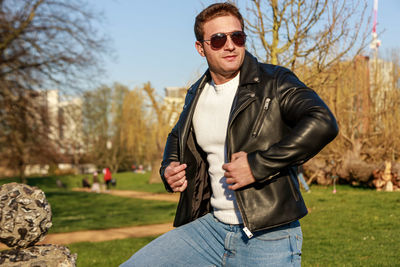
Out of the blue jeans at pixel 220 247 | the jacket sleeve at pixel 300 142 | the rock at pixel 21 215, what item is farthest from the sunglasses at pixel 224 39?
the rock at pixel 21 215

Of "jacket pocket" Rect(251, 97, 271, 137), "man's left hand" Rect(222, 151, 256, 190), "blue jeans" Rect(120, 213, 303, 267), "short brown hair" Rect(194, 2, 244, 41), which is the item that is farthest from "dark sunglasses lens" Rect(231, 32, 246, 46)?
"blue jeans" Rect(120, 213, 303, 267)

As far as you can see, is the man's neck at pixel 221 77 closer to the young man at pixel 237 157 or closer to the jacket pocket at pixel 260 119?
the young man at pixel 237 157

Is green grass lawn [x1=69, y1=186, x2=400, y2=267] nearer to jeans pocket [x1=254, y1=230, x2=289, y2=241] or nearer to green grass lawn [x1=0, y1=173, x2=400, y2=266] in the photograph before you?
green grass lawn [x1=0, y1=173, x2=400, y2=266]

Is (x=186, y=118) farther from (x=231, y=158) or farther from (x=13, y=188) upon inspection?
(x=13, y=188)

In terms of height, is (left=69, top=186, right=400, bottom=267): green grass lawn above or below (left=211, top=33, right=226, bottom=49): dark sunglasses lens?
below

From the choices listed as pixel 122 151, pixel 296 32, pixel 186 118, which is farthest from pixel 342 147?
pixel 122 151

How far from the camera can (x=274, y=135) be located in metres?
2.34

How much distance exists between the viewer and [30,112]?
15.9 meters

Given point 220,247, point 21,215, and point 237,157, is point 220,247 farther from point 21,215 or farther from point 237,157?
point 21,215

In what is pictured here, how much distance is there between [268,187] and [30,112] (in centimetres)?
1505

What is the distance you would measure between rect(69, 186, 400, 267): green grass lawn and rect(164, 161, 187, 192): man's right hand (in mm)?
4962

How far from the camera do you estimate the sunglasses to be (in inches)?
103

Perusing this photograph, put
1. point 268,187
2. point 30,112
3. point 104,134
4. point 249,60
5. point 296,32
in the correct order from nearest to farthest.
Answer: point 268,187, point 249,60, point 296,32, point 30,112, point 104,134

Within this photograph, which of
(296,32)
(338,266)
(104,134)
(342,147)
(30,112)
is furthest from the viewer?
(104,134)
